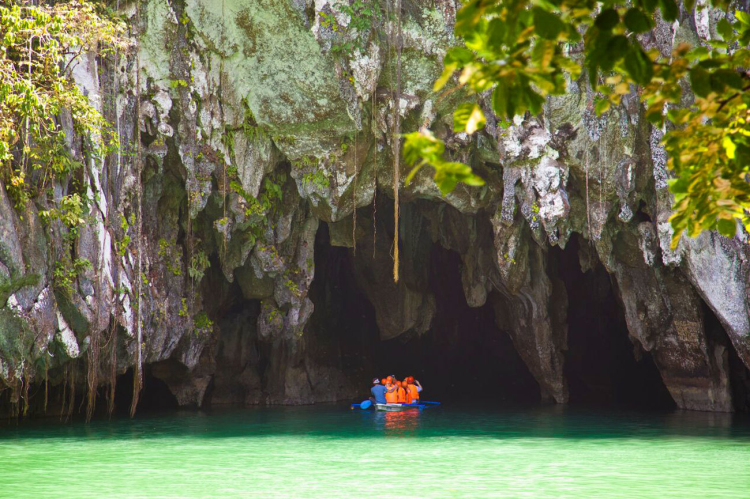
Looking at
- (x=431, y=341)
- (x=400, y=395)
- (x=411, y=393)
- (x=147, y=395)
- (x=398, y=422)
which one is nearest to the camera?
(x=398, y=422)

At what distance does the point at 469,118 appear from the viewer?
97.9 inches

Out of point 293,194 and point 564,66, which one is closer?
point 564,66

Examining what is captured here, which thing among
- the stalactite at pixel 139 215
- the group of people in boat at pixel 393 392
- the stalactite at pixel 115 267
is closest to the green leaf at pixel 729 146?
the stalactite at pixel 115 267

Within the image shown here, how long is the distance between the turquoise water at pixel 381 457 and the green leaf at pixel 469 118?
6.61 meters

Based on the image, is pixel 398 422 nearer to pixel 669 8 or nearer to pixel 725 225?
pixel 725 225

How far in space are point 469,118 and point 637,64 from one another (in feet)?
1.64

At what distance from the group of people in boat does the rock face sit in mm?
2603

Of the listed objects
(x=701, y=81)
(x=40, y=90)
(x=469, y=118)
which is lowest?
(x=469, y=118)

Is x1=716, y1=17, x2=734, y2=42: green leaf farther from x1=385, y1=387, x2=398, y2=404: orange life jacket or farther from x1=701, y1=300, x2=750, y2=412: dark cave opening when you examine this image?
x1=385, y1=387, x2=398, y2=404: orange life jacket

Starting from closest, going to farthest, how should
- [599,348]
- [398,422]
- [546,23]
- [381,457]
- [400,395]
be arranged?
1. [546,23]
2. [381,457]
3. [398,422]
4. [400,395]
5. [599,348]

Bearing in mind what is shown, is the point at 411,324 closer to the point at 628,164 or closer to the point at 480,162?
the point at 480,162

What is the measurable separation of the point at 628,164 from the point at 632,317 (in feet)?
12.5

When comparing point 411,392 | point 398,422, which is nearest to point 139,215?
point 398,422

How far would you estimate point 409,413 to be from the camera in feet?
61.7
